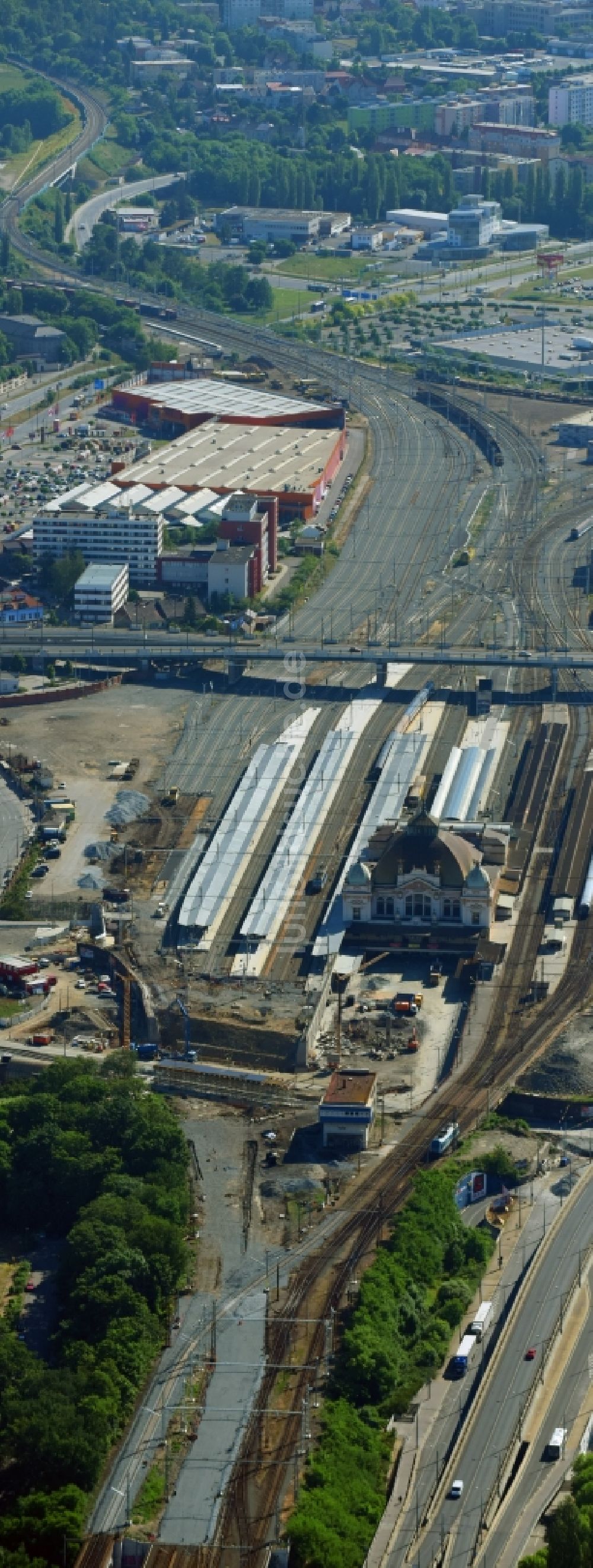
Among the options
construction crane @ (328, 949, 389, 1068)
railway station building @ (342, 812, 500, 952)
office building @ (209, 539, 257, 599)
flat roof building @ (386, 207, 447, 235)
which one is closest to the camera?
construction crane @ (328, 949, 389, 1068)

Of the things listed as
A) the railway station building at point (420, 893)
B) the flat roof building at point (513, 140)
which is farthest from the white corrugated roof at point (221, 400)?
the railway station building at point (420, 893)

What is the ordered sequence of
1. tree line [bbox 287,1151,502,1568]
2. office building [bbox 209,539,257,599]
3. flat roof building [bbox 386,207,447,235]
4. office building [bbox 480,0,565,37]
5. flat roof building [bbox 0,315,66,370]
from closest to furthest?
tree line [bbox 287,1151,502,1568], office building [bbox 209,539,257,599], flat roof building [bbox 0,315,66,370], flat roof building [bbox 386,207,447,235], office building [bbox 480,0,565,37]

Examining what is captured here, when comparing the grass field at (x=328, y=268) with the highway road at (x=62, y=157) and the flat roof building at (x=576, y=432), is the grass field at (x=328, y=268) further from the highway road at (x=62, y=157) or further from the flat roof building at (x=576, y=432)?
the flat roof building at (x=576, y=432)

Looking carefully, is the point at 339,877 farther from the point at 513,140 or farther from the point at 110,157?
the point at 110,157

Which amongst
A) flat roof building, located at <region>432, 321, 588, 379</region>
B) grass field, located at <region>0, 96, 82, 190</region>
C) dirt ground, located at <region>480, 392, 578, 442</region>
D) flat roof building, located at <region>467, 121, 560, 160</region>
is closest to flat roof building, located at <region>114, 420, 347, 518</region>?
dirt ground, located at <region>480, 392, 578, 442</region>

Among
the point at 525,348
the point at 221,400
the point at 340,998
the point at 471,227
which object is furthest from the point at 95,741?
the point at 471,227

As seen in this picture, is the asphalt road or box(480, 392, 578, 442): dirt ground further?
box(480, 392, 578, 442): dirt ground

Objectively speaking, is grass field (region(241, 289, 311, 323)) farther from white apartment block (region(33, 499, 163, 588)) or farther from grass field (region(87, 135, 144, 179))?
white apartment block (region(33, 499, 163, 588))
